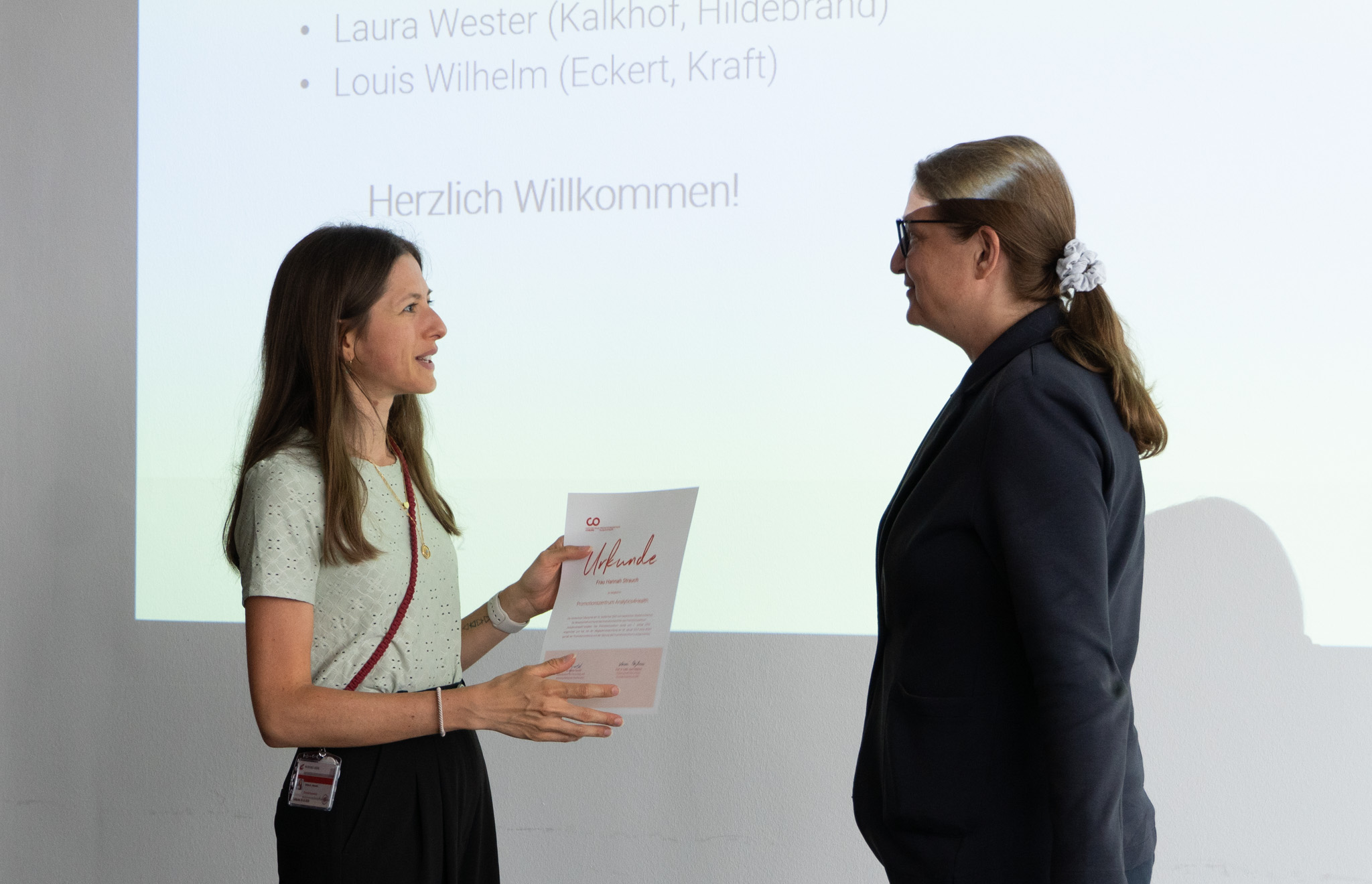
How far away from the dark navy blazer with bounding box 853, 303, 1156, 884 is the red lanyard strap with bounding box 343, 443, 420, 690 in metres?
0.65

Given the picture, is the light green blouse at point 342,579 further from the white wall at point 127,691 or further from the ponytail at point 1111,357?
the white wall at point 127,691

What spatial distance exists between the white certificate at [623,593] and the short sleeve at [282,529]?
0.34m

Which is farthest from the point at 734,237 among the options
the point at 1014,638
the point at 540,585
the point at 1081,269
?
the point at 1014,638

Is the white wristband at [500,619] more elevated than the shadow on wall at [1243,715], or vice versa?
the white wristband at [500,619]

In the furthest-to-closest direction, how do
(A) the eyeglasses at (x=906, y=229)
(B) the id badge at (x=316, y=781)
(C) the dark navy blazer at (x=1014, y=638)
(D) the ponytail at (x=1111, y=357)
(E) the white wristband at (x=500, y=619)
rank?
(E) the white wristband at (x=500, y=619), (B) the id badge at (x=316, y=781), (A) the eyeglasses at (x=906, y=229), (D) the ponytail at (x=1111, y=357), (C) the dark navy blazer at (x=1014, y=638)

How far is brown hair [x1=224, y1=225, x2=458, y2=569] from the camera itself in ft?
4.88

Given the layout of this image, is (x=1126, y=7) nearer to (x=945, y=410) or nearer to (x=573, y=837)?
(x=945, y=410)

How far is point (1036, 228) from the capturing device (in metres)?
1.28

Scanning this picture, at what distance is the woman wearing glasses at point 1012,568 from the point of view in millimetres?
1099

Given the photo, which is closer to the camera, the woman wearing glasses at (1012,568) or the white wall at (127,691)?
the woman wearing glasses at (1012,568)

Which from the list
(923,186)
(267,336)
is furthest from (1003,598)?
(267,336)

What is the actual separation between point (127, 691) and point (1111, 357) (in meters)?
2.66

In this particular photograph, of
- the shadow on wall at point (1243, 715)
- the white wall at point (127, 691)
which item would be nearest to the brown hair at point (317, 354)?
the white wall at point (127, 691)

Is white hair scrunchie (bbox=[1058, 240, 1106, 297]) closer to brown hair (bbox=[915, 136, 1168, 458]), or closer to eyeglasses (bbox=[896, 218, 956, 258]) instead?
brown hair (bbox=[915, 136, 1168, 458])
